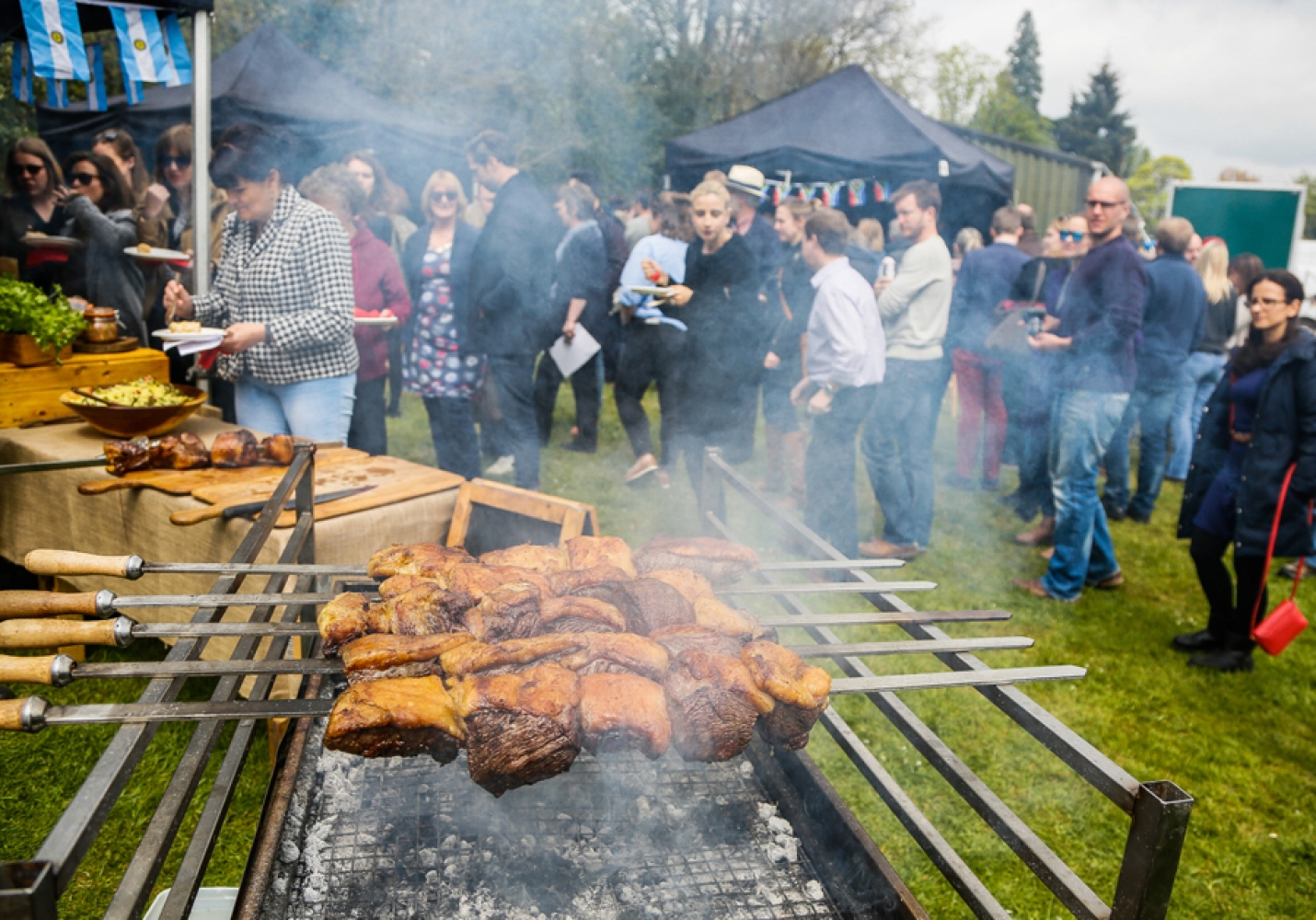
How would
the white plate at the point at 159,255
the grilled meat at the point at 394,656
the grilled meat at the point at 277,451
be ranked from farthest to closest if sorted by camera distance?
the white plate at the point at 159,255, the grilled meat at the point at 277,451, the grilled meat at the point at 394,656

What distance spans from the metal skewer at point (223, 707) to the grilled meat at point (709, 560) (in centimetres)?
71

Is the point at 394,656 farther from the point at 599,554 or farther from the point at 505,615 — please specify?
the point at 599,554

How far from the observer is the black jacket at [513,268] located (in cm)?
570

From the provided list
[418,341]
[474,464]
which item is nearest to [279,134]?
[418,341]

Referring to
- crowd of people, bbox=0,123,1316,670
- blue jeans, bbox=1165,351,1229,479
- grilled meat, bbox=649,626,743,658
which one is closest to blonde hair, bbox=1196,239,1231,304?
crowd of people, bbox=0,123,1316,670

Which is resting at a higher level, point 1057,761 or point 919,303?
point 919,303

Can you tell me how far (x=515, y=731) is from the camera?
5.46ft

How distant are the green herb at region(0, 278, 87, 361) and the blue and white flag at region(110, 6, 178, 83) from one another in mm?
1691

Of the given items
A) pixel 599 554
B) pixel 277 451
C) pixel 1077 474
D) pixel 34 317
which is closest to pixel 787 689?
pixel 599 554

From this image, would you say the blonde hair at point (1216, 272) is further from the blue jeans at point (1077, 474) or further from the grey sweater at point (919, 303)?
the grey sweater at point (919, 303)

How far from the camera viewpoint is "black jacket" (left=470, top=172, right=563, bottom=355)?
5.70m

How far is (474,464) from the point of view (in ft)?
20.4

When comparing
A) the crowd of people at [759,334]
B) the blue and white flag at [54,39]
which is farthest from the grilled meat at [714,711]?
the blue and white flag at [54,39]

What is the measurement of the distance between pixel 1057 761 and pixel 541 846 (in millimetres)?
2878
